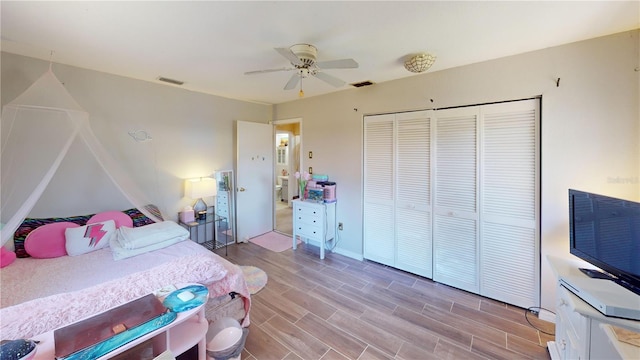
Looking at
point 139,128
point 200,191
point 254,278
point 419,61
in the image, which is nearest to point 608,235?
point 419,61

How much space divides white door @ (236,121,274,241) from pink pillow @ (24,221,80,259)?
6.75 feet

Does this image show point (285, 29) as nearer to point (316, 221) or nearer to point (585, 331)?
point (316, 221)

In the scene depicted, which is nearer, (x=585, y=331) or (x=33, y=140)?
(x=585, y=331)

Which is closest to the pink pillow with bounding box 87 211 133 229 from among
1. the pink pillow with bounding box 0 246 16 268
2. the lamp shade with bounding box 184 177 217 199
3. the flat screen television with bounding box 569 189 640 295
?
the pink pillow with bounding box 0 246 16 268

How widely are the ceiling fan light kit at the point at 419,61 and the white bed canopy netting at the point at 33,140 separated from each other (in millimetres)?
3013

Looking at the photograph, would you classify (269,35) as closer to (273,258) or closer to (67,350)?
(67,350)

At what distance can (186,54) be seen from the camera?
7.39ft

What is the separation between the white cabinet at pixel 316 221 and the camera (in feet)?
11.5

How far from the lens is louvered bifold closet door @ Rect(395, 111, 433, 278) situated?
9.37 ft

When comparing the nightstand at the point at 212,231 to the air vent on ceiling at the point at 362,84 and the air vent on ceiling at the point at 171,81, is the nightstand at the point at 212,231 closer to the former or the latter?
the air vent on ceiling at the point at 171,81

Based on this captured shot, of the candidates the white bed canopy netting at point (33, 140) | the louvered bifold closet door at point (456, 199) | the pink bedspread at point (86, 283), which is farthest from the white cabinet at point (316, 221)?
the white bed canopy netting at point (33, 140)

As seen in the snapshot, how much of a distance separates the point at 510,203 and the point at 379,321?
5.60ft

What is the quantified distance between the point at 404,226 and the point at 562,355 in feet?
5.42

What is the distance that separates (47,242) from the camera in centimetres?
222
